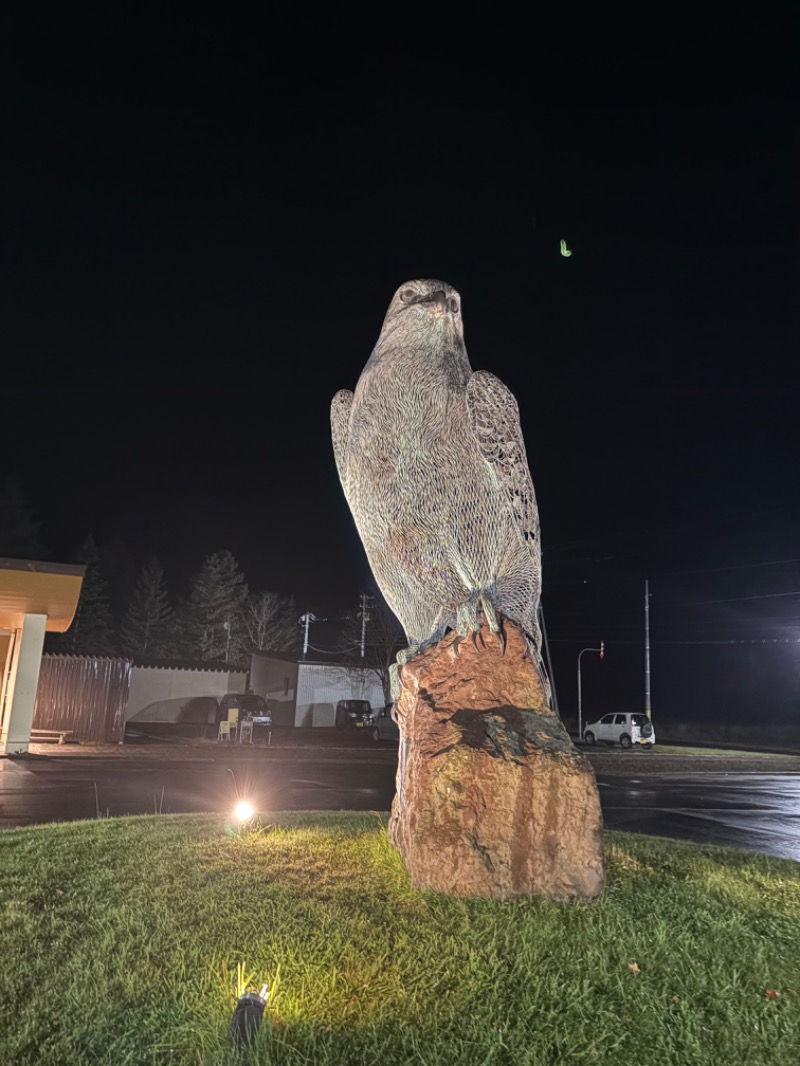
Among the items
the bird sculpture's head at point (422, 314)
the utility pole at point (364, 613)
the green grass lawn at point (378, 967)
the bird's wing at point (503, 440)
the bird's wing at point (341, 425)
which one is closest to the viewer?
the green grass lawn at point (378, 967)

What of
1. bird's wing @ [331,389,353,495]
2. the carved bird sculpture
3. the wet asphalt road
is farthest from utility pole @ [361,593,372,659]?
the carved bird sculpture

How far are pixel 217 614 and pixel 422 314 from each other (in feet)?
156

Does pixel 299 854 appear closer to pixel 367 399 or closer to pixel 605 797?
pixel 367 399

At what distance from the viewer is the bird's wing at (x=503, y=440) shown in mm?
5262

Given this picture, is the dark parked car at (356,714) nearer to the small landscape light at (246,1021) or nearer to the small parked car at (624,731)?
the small parked car at (624,731)

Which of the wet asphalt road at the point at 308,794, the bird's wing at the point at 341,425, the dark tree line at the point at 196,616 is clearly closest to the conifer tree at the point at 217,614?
the dark tree line at the point at 196,616

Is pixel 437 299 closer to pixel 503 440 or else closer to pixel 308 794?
pixel 503 440

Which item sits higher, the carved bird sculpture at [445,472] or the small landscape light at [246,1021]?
the carved bird sculpture at [445,472]

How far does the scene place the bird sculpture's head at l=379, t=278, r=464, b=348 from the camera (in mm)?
5520

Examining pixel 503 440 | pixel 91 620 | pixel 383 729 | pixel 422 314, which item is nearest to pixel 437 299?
pixel 422 314

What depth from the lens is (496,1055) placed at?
269 cm

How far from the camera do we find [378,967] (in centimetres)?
333

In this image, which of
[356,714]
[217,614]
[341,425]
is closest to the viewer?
[341,425]

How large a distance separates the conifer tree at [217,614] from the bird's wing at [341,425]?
4410 cm
